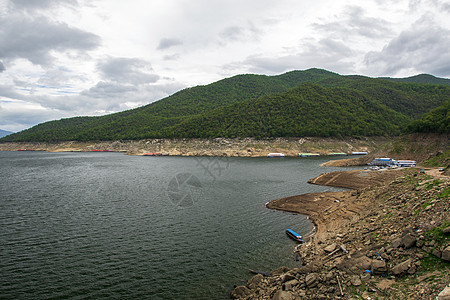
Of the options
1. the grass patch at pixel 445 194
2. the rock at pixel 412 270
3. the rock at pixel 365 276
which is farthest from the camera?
the grass patch at pixel 445 194

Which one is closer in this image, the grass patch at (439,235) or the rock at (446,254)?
the rock at (446,254)

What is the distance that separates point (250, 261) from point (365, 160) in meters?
64.3

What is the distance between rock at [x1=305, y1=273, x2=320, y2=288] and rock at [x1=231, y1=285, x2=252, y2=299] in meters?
3.10

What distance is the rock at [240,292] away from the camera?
14.0 m

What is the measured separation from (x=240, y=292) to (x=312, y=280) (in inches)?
152

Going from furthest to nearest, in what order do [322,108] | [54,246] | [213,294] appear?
1. [322,108]
2. [54,246]
3. [213,294]

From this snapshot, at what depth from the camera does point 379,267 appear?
1297 cm

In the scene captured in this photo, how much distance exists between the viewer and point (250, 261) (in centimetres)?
1841

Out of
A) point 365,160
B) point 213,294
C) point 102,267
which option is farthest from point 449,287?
point 365,160

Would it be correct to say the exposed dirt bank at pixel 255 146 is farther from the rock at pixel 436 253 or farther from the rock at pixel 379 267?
the rock at pixel 436 253

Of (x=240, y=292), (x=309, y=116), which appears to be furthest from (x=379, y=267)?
(x=309, y=116)

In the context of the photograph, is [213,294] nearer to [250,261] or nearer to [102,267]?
[250,261]

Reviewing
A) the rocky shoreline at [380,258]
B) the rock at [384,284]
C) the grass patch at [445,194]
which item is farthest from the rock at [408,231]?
the grass patch at [445,194]

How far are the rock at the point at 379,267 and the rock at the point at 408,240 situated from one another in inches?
63.9
